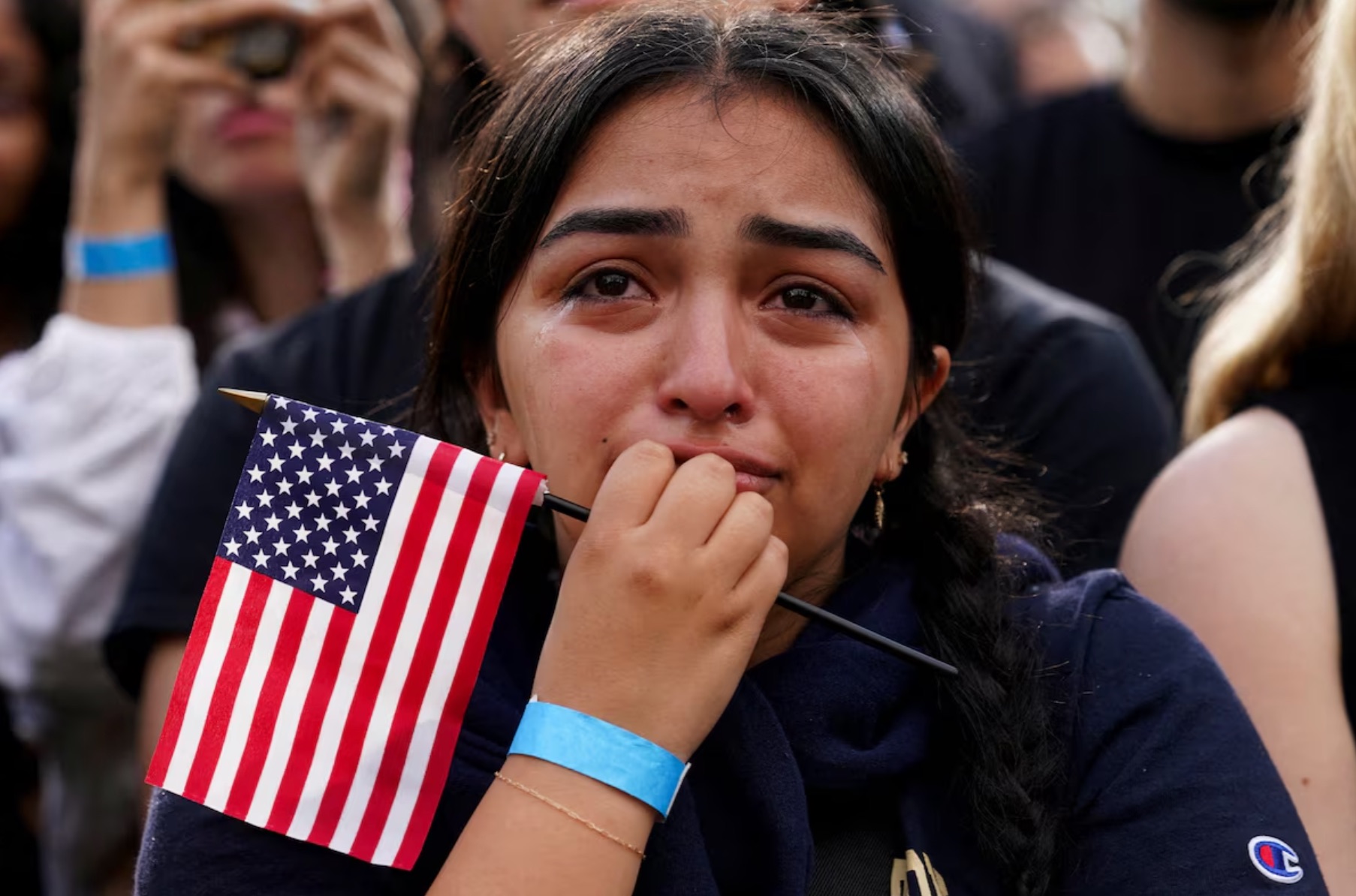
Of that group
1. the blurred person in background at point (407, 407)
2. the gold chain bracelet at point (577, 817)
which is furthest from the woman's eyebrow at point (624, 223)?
the blurred person in background at point (407, 407)

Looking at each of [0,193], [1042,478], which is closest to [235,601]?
[1042,478]

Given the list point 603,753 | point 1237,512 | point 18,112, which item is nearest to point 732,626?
point 603,753

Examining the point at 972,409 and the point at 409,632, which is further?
the point at 972,409

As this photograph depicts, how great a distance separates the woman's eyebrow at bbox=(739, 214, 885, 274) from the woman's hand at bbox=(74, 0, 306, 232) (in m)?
2.00

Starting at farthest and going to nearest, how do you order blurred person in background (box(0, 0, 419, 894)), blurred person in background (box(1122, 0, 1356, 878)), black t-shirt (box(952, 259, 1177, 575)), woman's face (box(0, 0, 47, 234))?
woman's face (box(0, 0, 47, 234)), blurred person in background (box(0, 0, 419, 894)), black t-shirt (box(952, 259, 1177, 575)), blurred person in background (box(1122, 0, 1356, 878))

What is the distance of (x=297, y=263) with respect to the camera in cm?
399

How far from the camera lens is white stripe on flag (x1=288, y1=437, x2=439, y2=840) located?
5.94 ft

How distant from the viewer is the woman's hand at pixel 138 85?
3508mm

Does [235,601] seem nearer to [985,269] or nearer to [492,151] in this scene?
[492,151]

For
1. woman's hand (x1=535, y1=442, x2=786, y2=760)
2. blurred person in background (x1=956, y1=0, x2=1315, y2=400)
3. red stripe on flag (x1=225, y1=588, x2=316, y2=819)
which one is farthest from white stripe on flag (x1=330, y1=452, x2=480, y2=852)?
blurred person in background (x1=956, y1=0, x2=1315, y2=400)

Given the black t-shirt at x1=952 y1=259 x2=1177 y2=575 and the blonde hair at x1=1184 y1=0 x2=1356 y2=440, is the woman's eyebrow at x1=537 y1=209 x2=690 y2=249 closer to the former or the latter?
the black t-shirt at x1=952 y1=259 x2=1177 y2=575

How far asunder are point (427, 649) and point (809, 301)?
Answer: 598mm

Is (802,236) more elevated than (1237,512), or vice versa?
(802,236)

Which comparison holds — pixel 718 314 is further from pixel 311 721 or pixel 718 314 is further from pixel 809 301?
pixel 311 721
